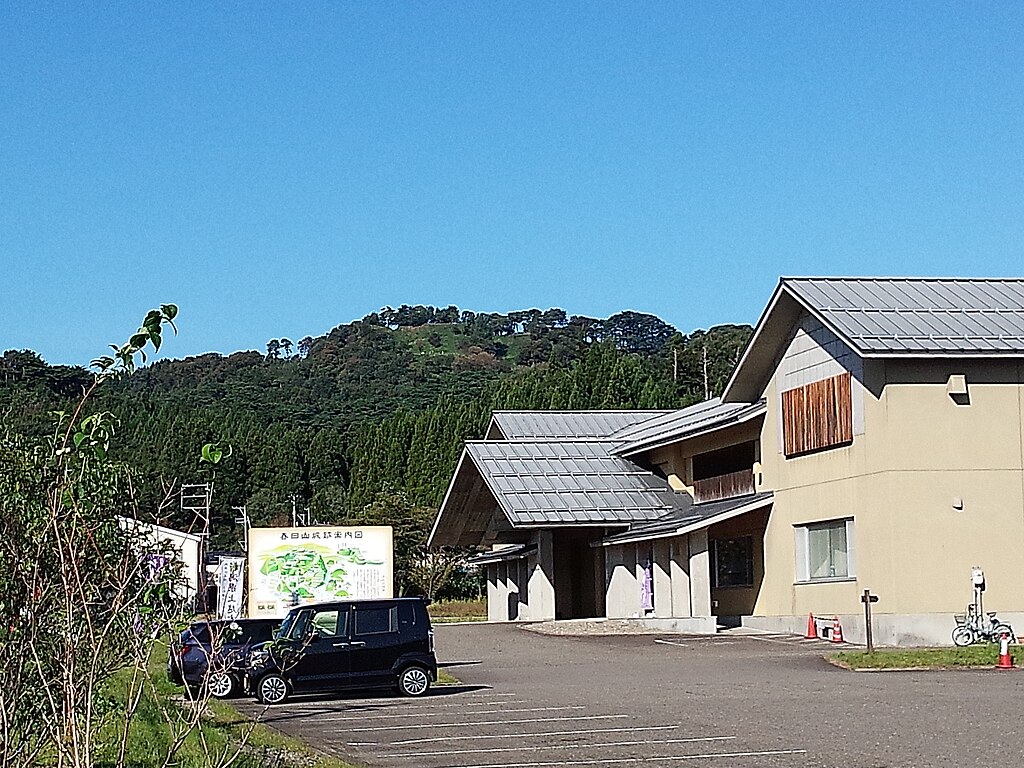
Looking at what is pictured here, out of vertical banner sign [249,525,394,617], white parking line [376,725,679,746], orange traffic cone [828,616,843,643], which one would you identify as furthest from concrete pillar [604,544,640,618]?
white parking line [376,725,679,746]

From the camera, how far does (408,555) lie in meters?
60.7

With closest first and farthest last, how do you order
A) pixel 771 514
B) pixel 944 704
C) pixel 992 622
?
pixel 944 704
pixel 992 622
pixel 771 514

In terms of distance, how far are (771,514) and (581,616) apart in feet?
41.0

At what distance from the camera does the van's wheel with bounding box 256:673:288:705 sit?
748 inches

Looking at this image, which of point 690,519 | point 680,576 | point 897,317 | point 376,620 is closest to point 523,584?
point 680,576

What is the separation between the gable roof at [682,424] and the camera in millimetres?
35844

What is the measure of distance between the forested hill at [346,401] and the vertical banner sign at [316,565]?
1783 mm

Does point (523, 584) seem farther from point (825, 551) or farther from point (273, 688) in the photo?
point (273, 688)

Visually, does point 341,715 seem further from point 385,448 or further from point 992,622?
point 385,448

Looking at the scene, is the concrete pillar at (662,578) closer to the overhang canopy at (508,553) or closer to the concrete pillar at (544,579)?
the concrete pillar at (544,579)

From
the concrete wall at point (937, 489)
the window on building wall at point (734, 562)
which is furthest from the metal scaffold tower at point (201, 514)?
the window on building wall at point (734, 562)

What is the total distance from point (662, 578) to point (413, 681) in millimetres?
18999

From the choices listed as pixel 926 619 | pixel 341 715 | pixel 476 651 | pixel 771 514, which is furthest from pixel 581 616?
pixel 341 715

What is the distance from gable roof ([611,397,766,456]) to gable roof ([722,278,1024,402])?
2.69 ft
